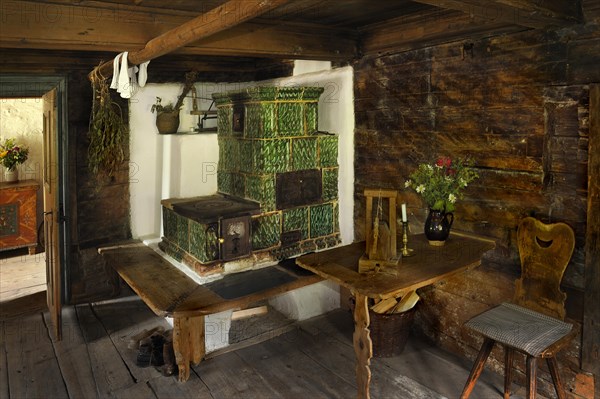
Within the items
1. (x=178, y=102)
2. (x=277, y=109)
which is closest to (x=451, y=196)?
(x=277, y=109)

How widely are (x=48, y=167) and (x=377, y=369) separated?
2.88 meters

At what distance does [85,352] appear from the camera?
3.65m

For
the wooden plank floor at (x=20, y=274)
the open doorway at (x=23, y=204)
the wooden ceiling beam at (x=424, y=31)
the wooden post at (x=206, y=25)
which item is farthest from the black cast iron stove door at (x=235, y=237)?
the open doorway at (x=23, y=204)

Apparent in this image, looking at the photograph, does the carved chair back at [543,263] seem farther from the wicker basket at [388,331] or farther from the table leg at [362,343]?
the table leg at [362,343]

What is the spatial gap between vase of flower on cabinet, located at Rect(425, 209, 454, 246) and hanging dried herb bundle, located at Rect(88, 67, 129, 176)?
2394mm

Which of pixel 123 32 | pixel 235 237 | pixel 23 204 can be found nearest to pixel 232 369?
pixel 235 237

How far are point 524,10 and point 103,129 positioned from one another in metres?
2.98

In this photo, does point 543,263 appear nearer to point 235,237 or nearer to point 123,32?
point 235,237

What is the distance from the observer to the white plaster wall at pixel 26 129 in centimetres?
621

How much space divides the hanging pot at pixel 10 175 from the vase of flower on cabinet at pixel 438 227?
5.17 meters

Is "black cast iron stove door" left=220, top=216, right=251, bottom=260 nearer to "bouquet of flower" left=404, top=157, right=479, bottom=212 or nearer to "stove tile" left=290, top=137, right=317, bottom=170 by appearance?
"stove tile" left=290, top=137, right=317, bottom=170

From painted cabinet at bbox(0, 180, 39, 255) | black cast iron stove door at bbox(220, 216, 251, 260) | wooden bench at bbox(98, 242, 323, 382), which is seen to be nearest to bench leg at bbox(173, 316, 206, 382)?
wooden bench at bbox(98, 242, 323, 382)

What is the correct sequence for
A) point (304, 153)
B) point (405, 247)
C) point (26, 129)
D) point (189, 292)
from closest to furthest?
point (405, 247) → point (189, 292) → point (304, 153) → point (26, 129)

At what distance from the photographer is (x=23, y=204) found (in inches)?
235
